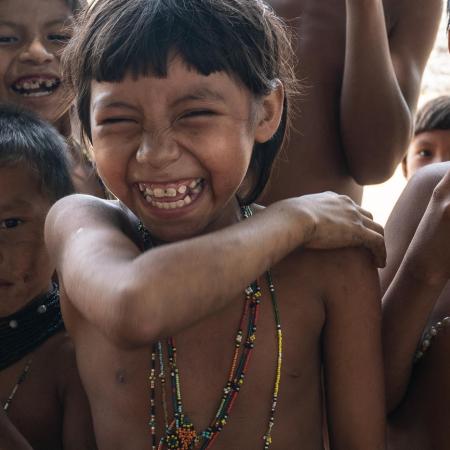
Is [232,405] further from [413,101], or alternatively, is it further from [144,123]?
[413,101]

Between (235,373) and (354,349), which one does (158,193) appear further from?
(354,349)

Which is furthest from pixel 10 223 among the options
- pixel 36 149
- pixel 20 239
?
pixel 36 149

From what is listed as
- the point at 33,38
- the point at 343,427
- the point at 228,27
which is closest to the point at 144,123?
the point at 228,27

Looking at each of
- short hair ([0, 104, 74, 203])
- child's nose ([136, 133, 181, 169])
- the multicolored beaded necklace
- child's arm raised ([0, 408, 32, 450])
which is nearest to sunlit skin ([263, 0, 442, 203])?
short hair ([0, 104, 74, 203])

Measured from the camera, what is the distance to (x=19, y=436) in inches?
76.9

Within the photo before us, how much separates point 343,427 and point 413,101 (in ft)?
3.51

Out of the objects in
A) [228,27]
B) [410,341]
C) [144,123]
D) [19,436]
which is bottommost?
[19,436]

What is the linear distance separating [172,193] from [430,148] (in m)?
2.06

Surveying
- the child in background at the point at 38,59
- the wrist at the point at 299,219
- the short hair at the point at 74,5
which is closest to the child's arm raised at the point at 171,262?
the wrist at the point at 299,219

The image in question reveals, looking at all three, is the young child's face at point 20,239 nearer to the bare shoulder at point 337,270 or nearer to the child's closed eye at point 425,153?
the bare shoulder at point 337,270

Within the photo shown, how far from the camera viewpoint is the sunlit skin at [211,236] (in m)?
1.71

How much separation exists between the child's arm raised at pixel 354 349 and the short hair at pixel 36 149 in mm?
726

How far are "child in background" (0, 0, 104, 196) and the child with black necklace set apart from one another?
0.45 m

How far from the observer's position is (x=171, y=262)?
4.99ft
